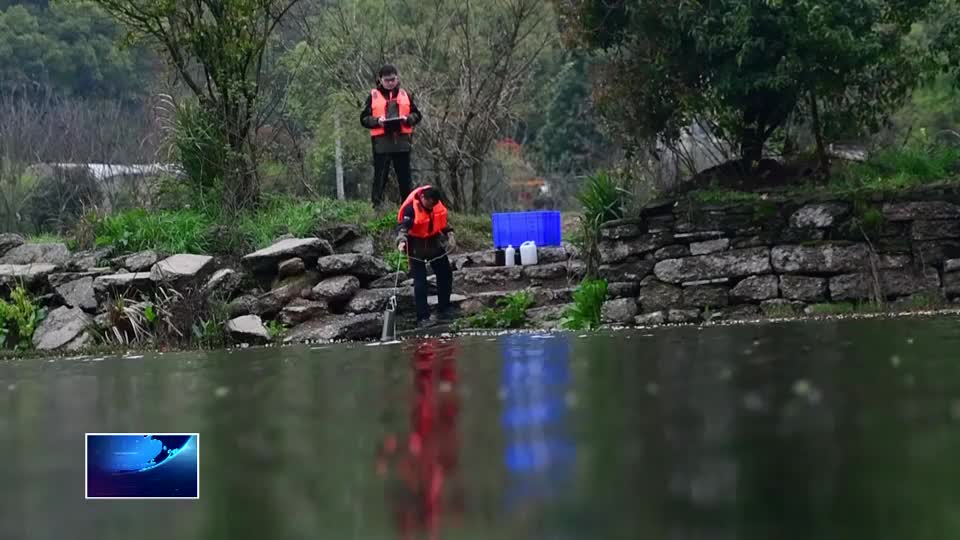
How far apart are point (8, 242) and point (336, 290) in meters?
5.23

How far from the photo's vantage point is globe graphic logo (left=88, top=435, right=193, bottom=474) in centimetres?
487

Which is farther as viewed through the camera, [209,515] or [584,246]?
[584,246]

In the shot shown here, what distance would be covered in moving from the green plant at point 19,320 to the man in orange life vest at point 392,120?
449 centimetres

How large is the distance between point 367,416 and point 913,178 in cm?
914

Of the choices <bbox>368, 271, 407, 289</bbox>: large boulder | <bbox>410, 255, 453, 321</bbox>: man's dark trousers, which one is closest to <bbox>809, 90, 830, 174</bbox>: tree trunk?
<bbox>410, 255, 453, 321</bbox>: man's dark trousers

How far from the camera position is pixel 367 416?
20.7 feet

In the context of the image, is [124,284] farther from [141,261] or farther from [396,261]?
[396,261]

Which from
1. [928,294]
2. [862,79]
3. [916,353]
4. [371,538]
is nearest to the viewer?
[371,538]

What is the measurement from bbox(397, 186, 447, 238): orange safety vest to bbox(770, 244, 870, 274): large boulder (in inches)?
140

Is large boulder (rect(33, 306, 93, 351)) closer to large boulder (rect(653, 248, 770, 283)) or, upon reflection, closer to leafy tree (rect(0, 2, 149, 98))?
large boulder (rect(653, 248, 770, 283))

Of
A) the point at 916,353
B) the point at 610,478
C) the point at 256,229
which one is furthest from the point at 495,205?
the point at 610,478

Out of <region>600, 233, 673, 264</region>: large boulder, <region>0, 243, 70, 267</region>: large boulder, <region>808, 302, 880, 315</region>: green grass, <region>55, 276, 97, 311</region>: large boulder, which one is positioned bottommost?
<region>808, 302, 880, 315</region>: green grass

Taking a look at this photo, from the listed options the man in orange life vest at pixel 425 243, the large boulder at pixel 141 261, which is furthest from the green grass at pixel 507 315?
the large boulder at pixel 141 261

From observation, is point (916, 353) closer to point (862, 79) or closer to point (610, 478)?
point (610, 478)
